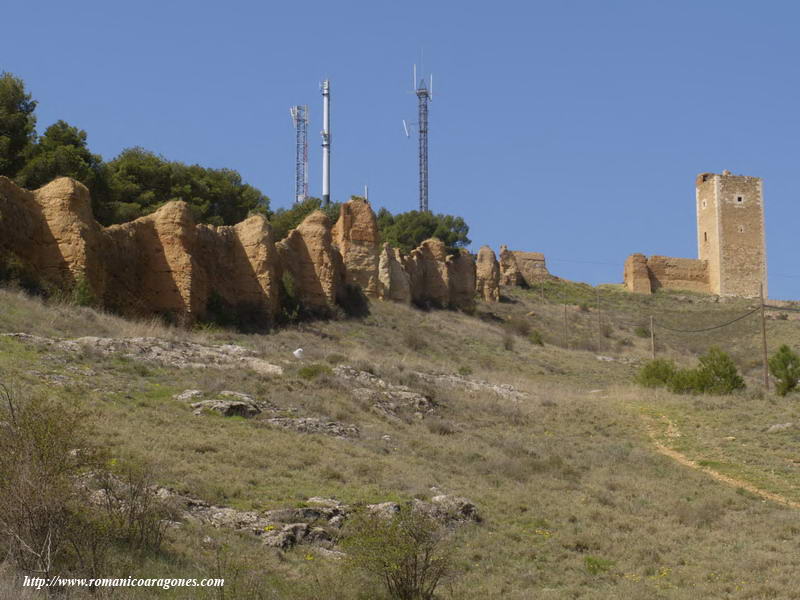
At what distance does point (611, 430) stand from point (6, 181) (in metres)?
16.9

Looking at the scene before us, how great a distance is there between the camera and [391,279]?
144ft

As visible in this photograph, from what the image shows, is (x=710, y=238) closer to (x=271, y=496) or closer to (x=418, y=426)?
(x=418, y=426)

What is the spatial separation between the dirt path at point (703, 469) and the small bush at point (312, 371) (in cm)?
794

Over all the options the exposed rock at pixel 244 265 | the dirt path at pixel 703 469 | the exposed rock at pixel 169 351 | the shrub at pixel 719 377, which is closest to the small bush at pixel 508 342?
the shrub at pixel 719 377

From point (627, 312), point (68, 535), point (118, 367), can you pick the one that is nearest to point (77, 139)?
point (118, 367)

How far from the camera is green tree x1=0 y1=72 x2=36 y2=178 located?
36.0 m

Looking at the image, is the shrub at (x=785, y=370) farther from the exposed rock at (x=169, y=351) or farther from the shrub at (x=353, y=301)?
the exposed rock at (x=169, y=351)

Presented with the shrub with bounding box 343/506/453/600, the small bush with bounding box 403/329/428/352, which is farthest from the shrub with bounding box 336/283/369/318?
the shrub with bounding box 343/506/453/600

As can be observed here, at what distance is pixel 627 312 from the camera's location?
212ft

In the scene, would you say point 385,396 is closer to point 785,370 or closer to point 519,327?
point 785,370

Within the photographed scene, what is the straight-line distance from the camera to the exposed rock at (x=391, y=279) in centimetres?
4322

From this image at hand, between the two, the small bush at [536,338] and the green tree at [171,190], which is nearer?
the green tree at [171,190]

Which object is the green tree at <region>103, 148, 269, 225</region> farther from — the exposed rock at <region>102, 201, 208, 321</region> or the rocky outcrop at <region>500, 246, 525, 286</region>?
the rocky outcrop at <region>500, 246, 525, 286</region>

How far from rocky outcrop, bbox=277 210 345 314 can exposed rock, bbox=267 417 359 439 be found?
1760 centimetres
